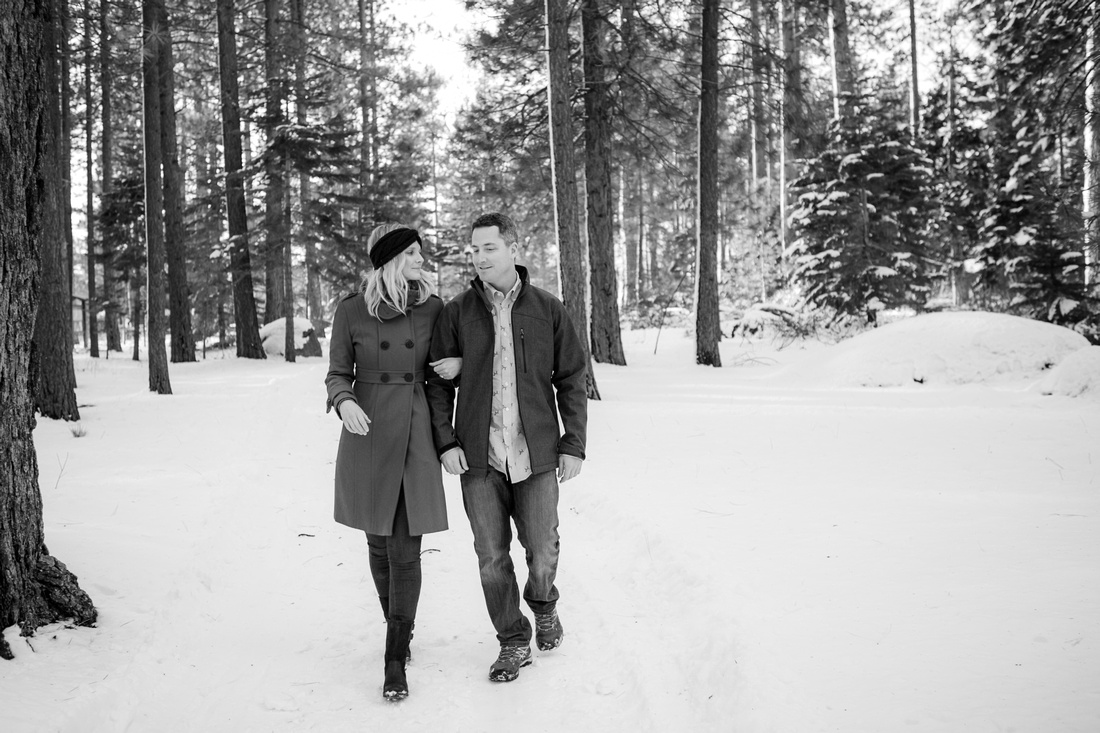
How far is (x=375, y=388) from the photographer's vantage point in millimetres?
3295

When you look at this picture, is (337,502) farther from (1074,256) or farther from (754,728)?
(1074,256)

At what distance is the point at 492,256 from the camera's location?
3326 mm

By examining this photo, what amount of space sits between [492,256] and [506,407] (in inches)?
28.0

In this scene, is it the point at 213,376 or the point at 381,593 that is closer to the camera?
the point at 381,593

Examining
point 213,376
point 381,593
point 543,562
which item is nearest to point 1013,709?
point 543,562

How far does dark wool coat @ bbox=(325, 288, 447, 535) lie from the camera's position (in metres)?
3.23

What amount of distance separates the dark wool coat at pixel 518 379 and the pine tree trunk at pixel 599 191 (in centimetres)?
1091

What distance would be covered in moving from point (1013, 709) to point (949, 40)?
3342cm

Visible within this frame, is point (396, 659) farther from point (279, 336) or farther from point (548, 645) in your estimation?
point (279, 336)

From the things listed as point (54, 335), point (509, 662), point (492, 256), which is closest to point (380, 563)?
point (509, 662)

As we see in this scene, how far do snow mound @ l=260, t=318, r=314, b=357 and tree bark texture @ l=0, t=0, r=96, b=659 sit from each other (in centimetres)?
1833

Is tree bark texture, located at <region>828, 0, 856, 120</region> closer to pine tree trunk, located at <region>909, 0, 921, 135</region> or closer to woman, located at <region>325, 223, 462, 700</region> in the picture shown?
pine tree trunk, located at <region>909, 0, 921, 135</region>

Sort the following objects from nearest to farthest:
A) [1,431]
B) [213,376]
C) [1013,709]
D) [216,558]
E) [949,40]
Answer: [1013,709] → [1,431] → [216,558] → [213,376] → [949,40]

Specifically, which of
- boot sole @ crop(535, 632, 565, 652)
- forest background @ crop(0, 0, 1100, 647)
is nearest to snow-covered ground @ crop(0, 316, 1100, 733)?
boot sole @ crop(535, 632, 565, 652)
